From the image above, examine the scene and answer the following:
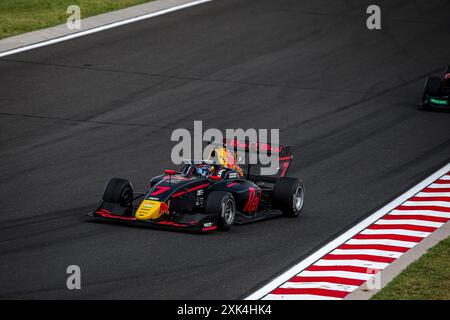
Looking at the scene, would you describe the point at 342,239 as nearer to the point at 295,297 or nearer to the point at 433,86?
the point at 295,297

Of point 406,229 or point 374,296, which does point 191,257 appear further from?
point 406,229

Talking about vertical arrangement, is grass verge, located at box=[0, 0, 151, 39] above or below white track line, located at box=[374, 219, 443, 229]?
above

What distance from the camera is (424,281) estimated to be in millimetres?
14172

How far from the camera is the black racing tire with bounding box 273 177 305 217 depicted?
17.7 meters

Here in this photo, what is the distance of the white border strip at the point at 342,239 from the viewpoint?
1411 centimetres

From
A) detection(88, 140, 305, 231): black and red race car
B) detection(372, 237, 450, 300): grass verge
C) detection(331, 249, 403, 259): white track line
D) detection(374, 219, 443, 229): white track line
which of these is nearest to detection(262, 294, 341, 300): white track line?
detection(372, 237, 450, 300): grass verge

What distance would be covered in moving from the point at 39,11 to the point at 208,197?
21039mm

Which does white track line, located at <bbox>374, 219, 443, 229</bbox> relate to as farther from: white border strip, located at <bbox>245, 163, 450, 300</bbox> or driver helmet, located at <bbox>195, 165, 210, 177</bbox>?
driver helmet, located at <bbox>195, 165, 210, 177</bbox>

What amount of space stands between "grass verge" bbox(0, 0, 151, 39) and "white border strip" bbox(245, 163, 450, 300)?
17.3 meters

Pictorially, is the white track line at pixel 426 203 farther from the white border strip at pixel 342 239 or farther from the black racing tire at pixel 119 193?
the black racing tire at pixel 119 193

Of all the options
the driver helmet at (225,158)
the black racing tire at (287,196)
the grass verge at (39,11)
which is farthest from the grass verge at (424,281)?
the grass verge at (39,11)

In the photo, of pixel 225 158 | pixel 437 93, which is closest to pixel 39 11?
pixel 437 93
